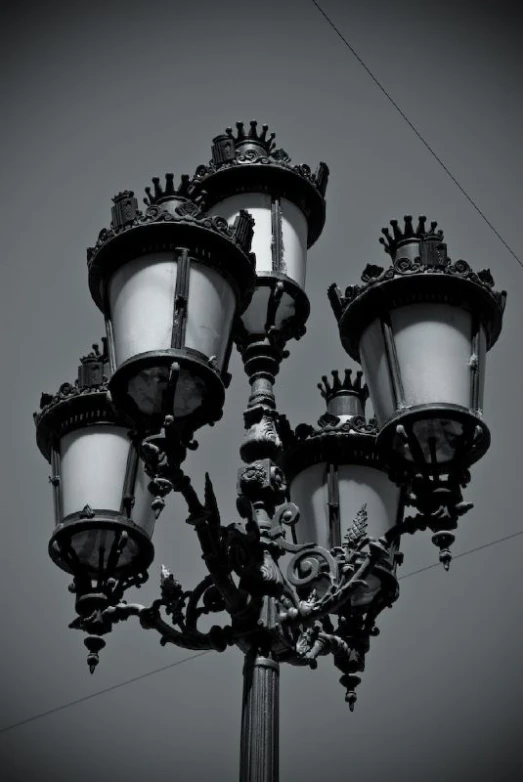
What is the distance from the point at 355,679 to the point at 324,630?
1.25ft

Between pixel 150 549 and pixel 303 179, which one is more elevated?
pixel 303 179

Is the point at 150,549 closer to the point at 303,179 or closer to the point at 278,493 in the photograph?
the point at 278,493

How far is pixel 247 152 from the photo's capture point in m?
5.39

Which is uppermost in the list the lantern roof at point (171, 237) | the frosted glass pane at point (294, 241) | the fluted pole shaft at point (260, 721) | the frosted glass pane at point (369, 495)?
the frosted glass pane at point (294, 241)

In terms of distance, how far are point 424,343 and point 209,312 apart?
2.62ft

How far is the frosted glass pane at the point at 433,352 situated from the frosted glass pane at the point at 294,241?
2.04 feet

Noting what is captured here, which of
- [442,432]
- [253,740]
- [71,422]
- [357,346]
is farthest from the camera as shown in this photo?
[71,422]

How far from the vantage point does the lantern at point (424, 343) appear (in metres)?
4.46

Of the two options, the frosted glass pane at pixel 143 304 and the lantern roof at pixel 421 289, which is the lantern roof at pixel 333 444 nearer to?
the lantern roof at pixel 421 289

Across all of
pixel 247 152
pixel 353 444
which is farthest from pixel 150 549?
pixel 247 152

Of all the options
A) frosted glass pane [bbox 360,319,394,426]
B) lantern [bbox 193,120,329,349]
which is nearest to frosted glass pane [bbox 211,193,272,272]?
lantern [bbox 193,120,329,349]

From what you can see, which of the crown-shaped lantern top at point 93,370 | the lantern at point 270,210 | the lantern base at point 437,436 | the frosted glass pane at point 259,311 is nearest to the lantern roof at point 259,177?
the lantern at point 270,210

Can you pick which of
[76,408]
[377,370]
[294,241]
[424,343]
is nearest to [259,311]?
[294,241]

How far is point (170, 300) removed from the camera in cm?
421
